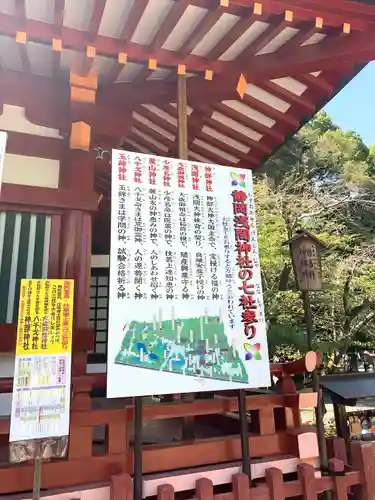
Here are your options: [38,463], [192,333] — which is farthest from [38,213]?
[38,463]

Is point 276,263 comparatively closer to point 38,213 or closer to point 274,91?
point 274,91

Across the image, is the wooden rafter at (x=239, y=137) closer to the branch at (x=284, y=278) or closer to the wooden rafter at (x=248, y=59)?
the wooden rafter at (x=248, y=59)

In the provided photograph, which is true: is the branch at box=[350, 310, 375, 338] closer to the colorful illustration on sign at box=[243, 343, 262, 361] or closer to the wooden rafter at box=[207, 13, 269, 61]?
the colorful illustration on sign at box=[243, 343, 262, 361]

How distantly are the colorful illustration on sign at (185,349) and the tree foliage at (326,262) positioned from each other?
488 cm

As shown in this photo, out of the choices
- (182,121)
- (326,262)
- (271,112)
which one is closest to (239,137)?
(271,112)

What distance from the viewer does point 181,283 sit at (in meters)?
2.47

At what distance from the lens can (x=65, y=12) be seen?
253 centimetres

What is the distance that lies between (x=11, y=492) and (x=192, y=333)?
1400 mm

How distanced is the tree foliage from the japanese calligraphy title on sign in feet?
15.8

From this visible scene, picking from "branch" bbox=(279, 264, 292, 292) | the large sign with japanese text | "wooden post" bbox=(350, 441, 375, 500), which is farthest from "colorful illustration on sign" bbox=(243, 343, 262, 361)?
"branch" bbox=(279, 264, 292, 292)

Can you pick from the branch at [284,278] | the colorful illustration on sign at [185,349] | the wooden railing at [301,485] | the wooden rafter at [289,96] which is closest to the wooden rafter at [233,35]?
the wooden rafter at [289,96]

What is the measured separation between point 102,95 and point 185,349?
2.38 meters

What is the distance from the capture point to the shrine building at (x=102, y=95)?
2.48 m

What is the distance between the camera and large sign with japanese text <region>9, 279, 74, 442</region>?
1967 mm
